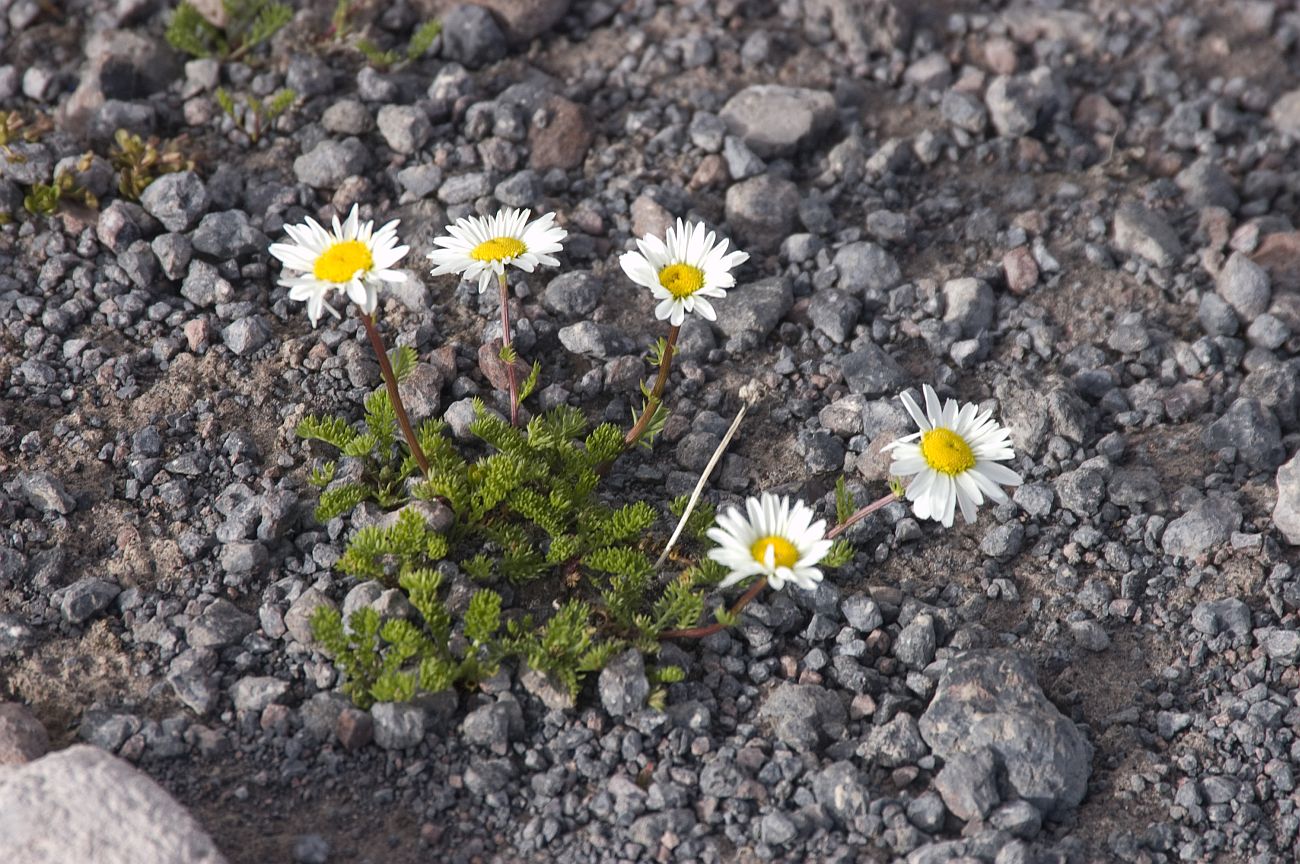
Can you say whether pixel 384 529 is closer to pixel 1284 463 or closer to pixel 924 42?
pixel 1284 463

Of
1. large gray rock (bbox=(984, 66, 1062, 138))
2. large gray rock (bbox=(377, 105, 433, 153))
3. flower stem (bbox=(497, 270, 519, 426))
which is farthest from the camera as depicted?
large gray rock (bbox=(984, 66, 1062, 138))

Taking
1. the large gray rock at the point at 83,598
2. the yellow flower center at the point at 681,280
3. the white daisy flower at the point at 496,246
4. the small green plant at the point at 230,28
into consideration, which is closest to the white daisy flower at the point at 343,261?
the white daisy flower at the point at 496,246

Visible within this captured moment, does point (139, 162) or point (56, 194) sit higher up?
point (139, 162)

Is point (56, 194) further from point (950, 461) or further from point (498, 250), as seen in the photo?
point (950, 461)

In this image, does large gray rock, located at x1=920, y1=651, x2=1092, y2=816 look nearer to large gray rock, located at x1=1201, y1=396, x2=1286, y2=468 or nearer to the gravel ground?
the gravel ground

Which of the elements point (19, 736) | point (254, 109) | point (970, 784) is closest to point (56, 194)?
point (254, 109)

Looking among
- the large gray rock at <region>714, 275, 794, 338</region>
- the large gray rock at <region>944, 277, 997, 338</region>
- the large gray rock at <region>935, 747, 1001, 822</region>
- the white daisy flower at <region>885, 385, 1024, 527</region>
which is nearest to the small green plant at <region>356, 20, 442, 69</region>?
the large gray rock at <region>714, 275, 794, 338</region>

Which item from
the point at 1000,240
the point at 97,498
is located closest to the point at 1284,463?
the point at 1000,240
